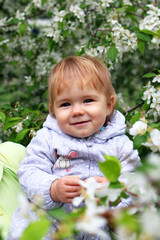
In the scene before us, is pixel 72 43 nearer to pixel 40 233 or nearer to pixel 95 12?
pixel 95 12

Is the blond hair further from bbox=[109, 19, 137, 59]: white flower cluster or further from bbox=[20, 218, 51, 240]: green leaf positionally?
bbox=[20, 218, 51, 240]: green leaf


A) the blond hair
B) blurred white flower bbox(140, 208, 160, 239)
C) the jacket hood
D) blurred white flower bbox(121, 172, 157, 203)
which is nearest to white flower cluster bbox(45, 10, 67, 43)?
the blond hair

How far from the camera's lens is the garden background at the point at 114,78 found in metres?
0.74

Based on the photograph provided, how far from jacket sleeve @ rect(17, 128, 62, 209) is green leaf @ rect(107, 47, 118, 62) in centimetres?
83

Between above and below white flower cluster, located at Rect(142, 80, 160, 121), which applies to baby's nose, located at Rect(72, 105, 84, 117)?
above

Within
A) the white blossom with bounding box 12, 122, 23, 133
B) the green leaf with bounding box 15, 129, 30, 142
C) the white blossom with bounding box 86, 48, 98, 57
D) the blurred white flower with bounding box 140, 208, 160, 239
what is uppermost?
the blurred white flower with bounding box 140, 208, 160, 239

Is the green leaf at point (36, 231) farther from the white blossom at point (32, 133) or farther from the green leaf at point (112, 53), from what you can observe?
the green leaf at point (112, 53)

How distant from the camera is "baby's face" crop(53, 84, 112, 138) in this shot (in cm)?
173

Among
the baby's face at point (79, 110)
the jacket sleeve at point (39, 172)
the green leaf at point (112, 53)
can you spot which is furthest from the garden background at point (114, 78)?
the baby's face at point (79, 110)

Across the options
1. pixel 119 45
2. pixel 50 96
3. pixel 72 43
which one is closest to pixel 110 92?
pixel 50 96

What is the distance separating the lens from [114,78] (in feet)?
15.9

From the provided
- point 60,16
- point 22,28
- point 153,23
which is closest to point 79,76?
point 153,23

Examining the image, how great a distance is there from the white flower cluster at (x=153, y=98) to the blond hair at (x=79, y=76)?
38 cm

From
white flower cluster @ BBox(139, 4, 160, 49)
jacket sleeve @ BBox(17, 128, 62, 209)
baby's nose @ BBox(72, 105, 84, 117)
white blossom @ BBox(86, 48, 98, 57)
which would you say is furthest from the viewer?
white blossom @ BBox(86, 48, 98, 57)
